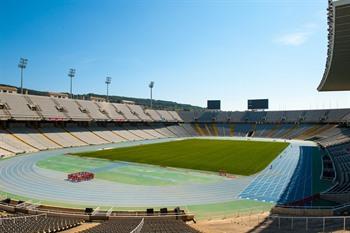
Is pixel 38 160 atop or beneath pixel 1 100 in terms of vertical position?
beneath

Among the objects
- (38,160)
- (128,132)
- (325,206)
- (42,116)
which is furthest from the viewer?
(128,132)

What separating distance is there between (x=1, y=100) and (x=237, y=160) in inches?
1761

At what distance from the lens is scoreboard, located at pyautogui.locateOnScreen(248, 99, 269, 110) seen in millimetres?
104875

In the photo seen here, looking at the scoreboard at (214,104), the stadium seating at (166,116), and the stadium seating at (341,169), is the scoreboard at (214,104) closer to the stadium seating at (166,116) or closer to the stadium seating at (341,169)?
the stadium seating at (166,116)

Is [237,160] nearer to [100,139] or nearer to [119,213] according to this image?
[119,213]

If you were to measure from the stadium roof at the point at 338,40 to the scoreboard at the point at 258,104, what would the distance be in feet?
245

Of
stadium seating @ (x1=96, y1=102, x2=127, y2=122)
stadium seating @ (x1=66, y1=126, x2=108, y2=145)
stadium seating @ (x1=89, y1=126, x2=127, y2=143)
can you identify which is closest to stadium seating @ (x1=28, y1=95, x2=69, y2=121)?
stadium seating @ (x1=66, y1=126, x2=108, y2=145)

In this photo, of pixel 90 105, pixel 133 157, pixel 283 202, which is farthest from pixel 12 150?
pixel 283 202

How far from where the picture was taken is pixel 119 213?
18812 mm

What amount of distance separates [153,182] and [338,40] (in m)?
19.7

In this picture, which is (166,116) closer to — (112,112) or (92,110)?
(112,112)

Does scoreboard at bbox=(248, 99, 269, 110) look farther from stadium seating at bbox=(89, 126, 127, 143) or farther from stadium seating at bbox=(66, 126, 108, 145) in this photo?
stadium seating at bbox=(66, 126, 108, 145)

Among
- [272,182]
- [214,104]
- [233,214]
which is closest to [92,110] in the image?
[214,104]

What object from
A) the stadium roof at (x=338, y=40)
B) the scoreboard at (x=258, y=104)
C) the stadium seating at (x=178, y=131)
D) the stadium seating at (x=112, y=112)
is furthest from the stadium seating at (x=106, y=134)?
the scoreboard at (x=258, y=104)
